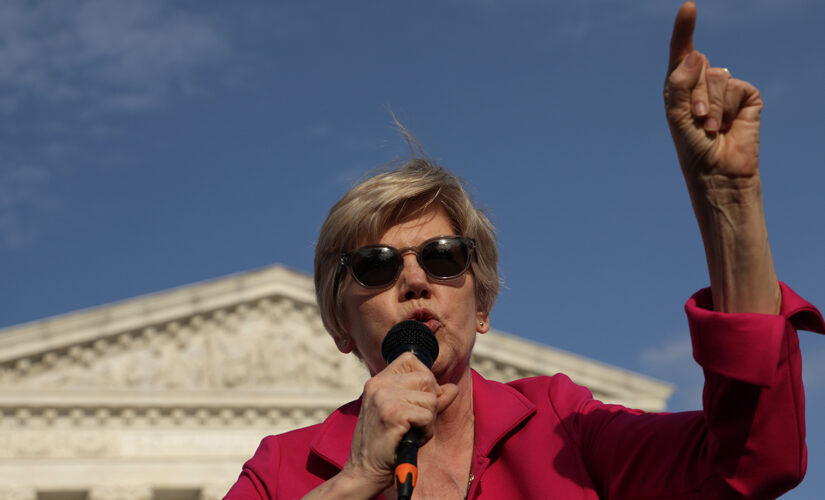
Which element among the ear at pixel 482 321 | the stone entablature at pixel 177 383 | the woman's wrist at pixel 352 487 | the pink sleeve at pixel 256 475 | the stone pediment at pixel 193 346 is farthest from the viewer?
the stone pediment at pixel 193 346

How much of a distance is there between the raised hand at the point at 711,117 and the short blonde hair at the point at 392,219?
27.6 inches

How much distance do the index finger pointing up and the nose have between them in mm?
666

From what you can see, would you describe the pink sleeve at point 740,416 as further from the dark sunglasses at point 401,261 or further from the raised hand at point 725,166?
the dark sunglasses at point 401,261

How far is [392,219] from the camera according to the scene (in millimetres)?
2260

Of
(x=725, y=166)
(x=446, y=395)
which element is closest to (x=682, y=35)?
(x=725, y=166)

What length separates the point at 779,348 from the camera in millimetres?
1601

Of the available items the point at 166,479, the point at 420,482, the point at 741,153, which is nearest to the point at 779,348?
the point at 741,153

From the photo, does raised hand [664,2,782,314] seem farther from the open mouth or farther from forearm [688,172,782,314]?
the open mouth

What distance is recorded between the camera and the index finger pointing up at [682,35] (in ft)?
5.15

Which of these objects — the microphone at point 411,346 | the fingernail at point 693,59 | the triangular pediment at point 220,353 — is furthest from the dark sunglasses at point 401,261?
the triangular pediment at point 220,353

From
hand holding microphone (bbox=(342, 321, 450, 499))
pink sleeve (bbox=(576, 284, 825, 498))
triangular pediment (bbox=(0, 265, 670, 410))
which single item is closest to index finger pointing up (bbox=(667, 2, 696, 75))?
pink sleeve (bbox=(576, 284, 825, 498))

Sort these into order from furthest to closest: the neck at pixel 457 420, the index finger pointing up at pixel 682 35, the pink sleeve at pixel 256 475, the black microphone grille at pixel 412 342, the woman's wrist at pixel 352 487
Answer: the neck at pixel 457 420, the pink sleeve at pixel 256 475, the black microphone grille at pixel 412 342, the woman's wrist at pixel 352 487, the index finger pointing up at pixel 682 35

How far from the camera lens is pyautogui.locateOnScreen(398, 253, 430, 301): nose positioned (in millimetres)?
2127

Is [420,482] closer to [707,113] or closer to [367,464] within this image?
[367,464]
